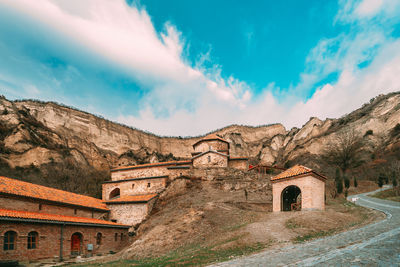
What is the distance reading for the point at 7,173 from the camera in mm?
42125

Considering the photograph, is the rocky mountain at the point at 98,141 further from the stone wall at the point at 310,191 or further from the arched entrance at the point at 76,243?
the stone wall at the point at 310,191

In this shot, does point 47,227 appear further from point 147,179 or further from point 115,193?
point 115,193

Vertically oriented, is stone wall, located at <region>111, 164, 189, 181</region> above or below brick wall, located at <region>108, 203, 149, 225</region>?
above

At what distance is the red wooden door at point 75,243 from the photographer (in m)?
20.0

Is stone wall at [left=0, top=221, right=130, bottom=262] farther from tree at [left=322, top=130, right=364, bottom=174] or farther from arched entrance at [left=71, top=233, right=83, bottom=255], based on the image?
tree at [left=322, top=130, right=364, bottom=174]

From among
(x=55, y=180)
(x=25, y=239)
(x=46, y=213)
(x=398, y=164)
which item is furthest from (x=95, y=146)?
(x=398, y=164)

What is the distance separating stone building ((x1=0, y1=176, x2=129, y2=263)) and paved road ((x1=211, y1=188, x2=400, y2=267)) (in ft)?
46.7

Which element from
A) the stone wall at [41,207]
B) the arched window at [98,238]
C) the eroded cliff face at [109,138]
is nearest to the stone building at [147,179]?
the stone wall at [41,207]

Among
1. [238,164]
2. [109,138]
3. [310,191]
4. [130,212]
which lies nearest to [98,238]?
[130,212]

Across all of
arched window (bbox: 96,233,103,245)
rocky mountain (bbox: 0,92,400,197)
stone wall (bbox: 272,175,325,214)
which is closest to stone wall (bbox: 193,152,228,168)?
stone wall (bbox: 272,175,325,214)

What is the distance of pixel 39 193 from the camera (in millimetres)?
21547

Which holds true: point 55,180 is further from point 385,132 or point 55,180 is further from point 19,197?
point 385,132

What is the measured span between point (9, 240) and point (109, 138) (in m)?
54.3

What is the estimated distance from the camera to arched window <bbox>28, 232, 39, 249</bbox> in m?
16.9
